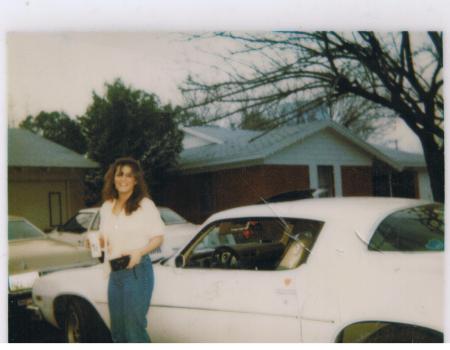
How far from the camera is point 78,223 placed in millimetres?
3396

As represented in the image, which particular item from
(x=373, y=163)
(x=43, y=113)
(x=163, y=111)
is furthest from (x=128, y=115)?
(x=373, y=163)

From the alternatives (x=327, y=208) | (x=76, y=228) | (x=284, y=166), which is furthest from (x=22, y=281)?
(x=327, y=208)

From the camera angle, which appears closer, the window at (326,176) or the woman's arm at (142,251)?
the woman's arm at (142,251)

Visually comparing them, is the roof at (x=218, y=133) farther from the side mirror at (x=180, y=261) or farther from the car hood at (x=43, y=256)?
the car hood at (x=43, y=256)

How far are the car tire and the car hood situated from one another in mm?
317

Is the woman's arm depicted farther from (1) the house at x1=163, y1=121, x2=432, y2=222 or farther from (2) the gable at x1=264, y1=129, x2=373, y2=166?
(2) the gable at x1=264, y1=129, x2=373, y2=166

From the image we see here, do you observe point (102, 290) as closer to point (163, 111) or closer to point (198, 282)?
point (198, 282)

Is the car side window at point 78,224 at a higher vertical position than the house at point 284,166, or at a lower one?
lower

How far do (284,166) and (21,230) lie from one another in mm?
2060

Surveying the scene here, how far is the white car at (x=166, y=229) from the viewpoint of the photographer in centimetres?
323

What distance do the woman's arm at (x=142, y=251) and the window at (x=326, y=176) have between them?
1.31m

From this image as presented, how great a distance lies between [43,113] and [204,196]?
1.40 metres

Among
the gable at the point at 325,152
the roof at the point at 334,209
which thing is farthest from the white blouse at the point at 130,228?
the gable at the point at 325,152

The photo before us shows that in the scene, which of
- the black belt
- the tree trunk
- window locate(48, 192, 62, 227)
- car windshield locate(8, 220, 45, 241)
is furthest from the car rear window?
car windshield locate(8, 220, 45, 241)
